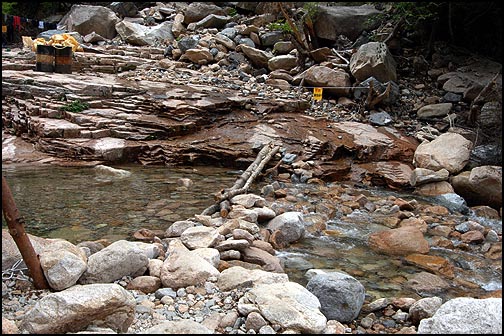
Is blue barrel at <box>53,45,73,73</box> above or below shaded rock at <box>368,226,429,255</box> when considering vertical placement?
above

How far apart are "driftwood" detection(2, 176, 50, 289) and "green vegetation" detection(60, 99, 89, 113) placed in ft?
19.6

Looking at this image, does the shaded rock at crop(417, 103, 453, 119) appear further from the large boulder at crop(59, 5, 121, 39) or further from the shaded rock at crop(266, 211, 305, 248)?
the large boulder at crop(59, 5, 121, 39)

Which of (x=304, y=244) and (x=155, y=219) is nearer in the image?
(x=304, y=244)

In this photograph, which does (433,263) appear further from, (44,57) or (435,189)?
(44,57)

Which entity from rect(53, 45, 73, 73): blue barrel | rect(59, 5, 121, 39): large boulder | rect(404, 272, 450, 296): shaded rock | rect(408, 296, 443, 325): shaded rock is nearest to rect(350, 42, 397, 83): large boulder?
rect(53, 45, 73, 73): blue barrel

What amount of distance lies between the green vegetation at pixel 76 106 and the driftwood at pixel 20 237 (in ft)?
19.6

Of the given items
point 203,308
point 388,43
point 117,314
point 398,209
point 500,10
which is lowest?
point 398,209

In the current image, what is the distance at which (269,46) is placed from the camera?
1303cm

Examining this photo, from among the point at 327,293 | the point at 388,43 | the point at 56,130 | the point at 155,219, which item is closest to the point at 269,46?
the point at 388,43

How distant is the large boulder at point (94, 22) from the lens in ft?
48.8

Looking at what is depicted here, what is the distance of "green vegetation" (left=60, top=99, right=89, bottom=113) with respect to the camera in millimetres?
7871

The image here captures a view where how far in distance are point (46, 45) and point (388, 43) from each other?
806 cm

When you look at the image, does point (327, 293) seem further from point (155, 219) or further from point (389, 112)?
point (389, 112)

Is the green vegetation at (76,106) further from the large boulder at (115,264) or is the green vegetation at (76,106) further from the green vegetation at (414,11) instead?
the green vegetation at (414,11)
